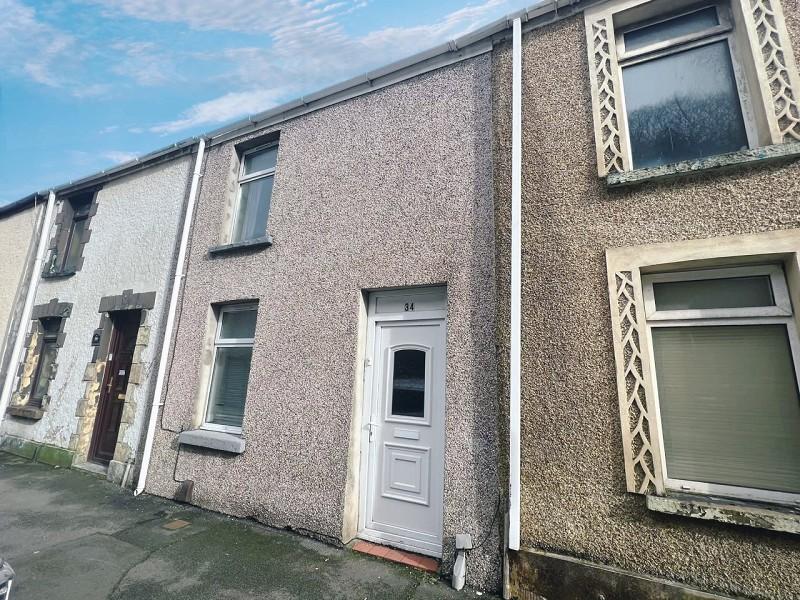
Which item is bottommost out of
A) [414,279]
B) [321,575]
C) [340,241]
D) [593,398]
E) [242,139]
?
[321,575]

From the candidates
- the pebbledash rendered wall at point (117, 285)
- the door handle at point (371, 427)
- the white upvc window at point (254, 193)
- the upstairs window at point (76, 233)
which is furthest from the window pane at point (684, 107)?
the upstairs window at point (76, 233)

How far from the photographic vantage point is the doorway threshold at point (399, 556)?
317 centimetres

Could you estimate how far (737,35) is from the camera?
3158mm

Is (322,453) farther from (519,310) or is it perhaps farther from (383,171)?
(383,171)

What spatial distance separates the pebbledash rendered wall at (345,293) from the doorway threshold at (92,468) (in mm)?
1254

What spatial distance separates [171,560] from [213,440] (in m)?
1.29

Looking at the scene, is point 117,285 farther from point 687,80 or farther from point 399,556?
point 687,80

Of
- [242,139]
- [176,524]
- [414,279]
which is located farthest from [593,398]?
[242,139]

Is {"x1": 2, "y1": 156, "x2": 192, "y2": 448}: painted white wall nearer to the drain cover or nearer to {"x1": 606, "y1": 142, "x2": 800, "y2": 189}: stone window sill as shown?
the drain cover

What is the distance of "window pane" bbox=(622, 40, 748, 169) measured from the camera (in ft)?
10.3

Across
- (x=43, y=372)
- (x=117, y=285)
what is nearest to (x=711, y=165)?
(x=117, y=285)

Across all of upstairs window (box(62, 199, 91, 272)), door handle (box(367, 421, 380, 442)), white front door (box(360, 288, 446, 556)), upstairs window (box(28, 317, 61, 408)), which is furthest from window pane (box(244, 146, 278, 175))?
upstairs window (box(28, 317, 61, 408))

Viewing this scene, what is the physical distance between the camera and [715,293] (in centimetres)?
281

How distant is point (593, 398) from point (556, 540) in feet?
3.48
